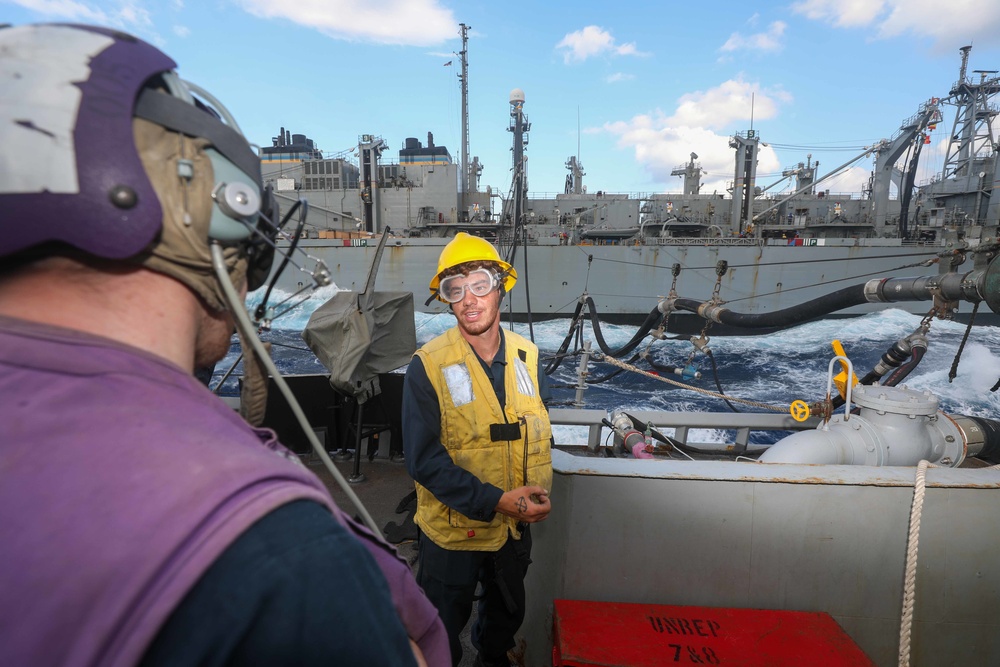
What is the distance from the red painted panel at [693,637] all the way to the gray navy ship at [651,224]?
533 inches

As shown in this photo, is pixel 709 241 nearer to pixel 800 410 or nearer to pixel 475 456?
pixel 800 410

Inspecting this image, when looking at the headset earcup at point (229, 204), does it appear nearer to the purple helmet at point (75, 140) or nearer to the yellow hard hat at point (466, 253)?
the purple helmet at point (75, 140)

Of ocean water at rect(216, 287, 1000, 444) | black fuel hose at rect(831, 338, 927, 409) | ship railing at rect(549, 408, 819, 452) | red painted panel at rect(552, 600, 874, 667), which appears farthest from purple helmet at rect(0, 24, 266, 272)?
ocean water at rect(216, 287, 1000, 444)

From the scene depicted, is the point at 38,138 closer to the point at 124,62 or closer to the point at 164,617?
the point at 124,62

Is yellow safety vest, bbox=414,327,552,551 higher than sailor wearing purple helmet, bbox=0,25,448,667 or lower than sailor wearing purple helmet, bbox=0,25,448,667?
lower

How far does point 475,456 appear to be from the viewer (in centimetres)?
211

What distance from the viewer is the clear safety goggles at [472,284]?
2.30 m

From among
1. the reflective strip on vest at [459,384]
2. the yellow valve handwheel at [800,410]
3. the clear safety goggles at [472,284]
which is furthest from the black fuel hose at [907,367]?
the reflective strip on vest at [459,384]

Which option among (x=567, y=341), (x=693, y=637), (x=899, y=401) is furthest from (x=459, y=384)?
(x=567, y=341)

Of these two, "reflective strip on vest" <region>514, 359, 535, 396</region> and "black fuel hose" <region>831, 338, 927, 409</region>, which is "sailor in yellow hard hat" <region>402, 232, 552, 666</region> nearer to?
"reflective strip on vest" <region>514, 359, 535, 396</region>

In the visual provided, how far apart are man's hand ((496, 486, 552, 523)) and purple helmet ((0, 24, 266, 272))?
162 cm

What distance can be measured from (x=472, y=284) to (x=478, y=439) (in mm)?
778

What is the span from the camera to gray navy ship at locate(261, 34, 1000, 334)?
60.3ft

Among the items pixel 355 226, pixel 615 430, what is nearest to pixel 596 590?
pixel 615 430
